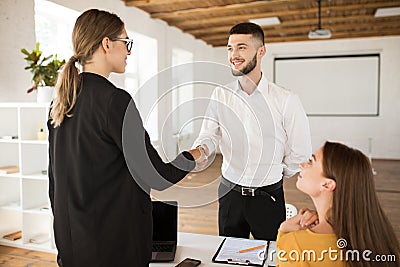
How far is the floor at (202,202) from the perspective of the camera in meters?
1.28

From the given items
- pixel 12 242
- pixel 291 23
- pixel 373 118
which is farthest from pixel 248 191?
pixel 373 118

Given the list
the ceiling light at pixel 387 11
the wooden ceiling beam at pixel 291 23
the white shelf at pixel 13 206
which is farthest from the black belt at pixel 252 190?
the wooden ceiling beam at pixel 291 23

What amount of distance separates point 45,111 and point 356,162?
3282 mm

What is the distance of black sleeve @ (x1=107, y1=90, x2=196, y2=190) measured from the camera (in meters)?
1.20

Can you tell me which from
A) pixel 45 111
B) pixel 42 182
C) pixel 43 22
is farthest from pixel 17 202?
pixel 43 22

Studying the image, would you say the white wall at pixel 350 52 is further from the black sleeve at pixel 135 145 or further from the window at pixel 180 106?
the black sleeve at pixel 135 145

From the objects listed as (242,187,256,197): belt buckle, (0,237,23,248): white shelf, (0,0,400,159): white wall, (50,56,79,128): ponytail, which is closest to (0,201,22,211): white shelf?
(0,237,23,248): white shelf

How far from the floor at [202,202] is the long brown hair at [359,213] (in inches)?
16.4

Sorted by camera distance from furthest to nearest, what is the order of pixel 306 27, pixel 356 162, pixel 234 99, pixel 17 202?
pixel 306 27, pixel 17 202, pixel 234 99, pixel 356 162

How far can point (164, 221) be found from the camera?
1706mm

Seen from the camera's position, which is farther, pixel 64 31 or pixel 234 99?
pixel 64 31

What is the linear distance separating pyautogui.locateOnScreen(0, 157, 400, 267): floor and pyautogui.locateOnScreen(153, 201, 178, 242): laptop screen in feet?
0.20

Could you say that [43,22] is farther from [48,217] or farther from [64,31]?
[48,217]

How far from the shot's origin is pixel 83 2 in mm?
5180
